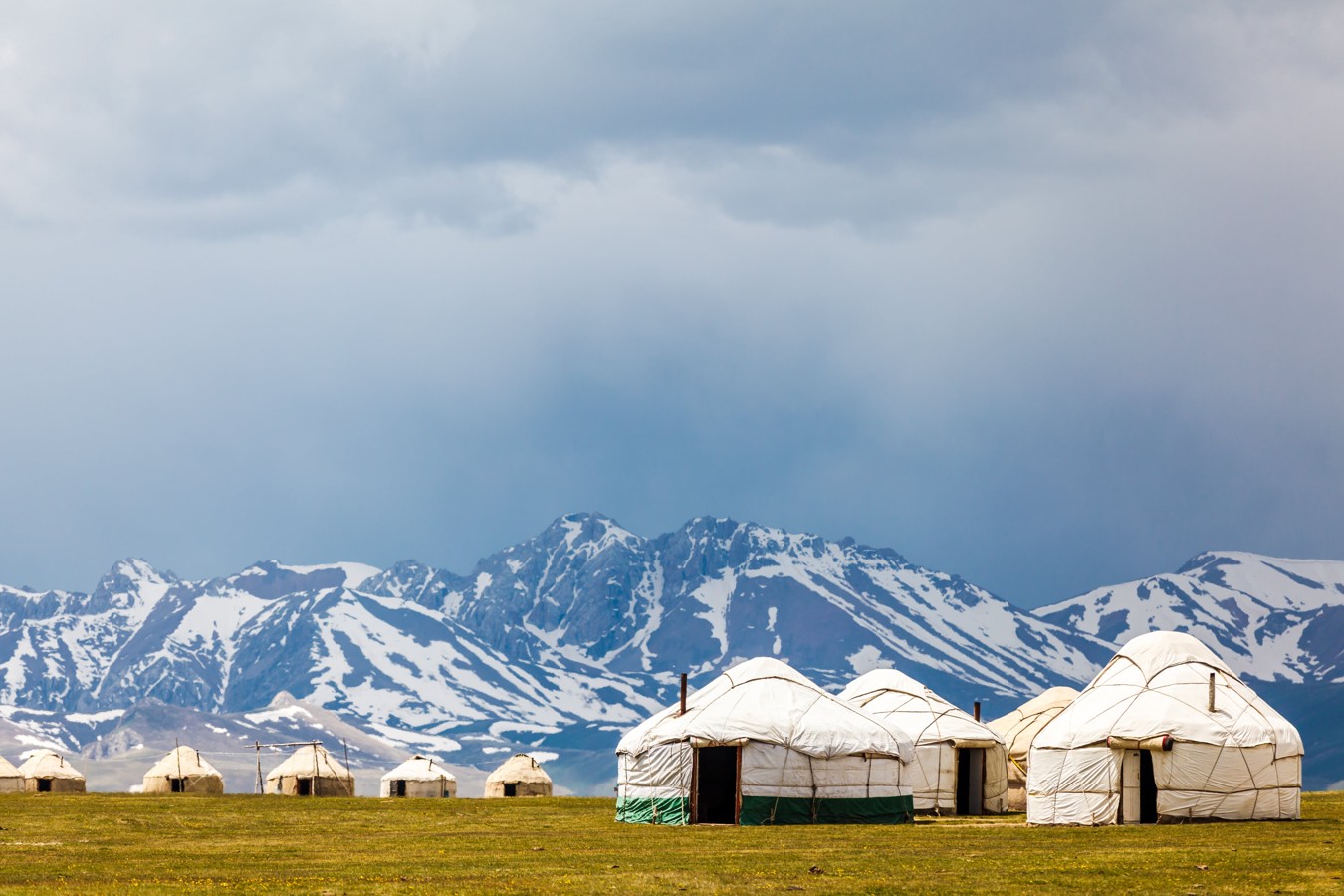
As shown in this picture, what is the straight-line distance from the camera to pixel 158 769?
101 meters

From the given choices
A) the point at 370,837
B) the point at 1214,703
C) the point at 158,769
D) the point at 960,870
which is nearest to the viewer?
the point at 960,870

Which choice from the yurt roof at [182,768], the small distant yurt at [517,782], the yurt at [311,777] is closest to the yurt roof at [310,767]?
the yurt at [311,777]

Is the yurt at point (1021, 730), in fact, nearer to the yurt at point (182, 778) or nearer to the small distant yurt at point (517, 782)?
the small distant yurt at point (517, 782)

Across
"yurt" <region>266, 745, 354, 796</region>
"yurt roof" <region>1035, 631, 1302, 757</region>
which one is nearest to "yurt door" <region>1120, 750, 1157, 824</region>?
"yurt roof" <region>1035, 631, 1302, 757</region>

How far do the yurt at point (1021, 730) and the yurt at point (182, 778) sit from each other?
47.8m

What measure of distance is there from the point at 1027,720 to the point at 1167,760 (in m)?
22.9

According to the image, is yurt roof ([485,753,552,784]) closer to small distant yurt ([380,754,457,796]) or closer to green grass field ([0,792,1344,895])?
small distant yurt ([380,754,457,796])

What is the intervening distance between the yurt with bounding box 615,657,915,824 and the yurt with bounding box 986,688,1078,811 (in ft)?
31.9

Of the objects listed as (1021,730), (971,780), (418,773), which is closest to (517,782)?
(418,773)

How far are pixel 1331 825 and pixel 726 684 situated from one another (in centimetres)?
1674

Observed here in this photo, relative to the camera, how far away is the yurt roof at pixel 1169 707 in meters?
47.7

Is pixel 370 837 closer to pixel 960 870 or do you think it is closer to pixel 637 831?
pixel 637 831

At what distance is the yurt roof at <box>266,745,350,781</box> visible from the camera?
9831cm

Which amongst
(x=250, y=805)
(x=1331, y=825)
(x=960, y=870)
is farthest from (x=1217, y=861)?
(x=250, y=805)
